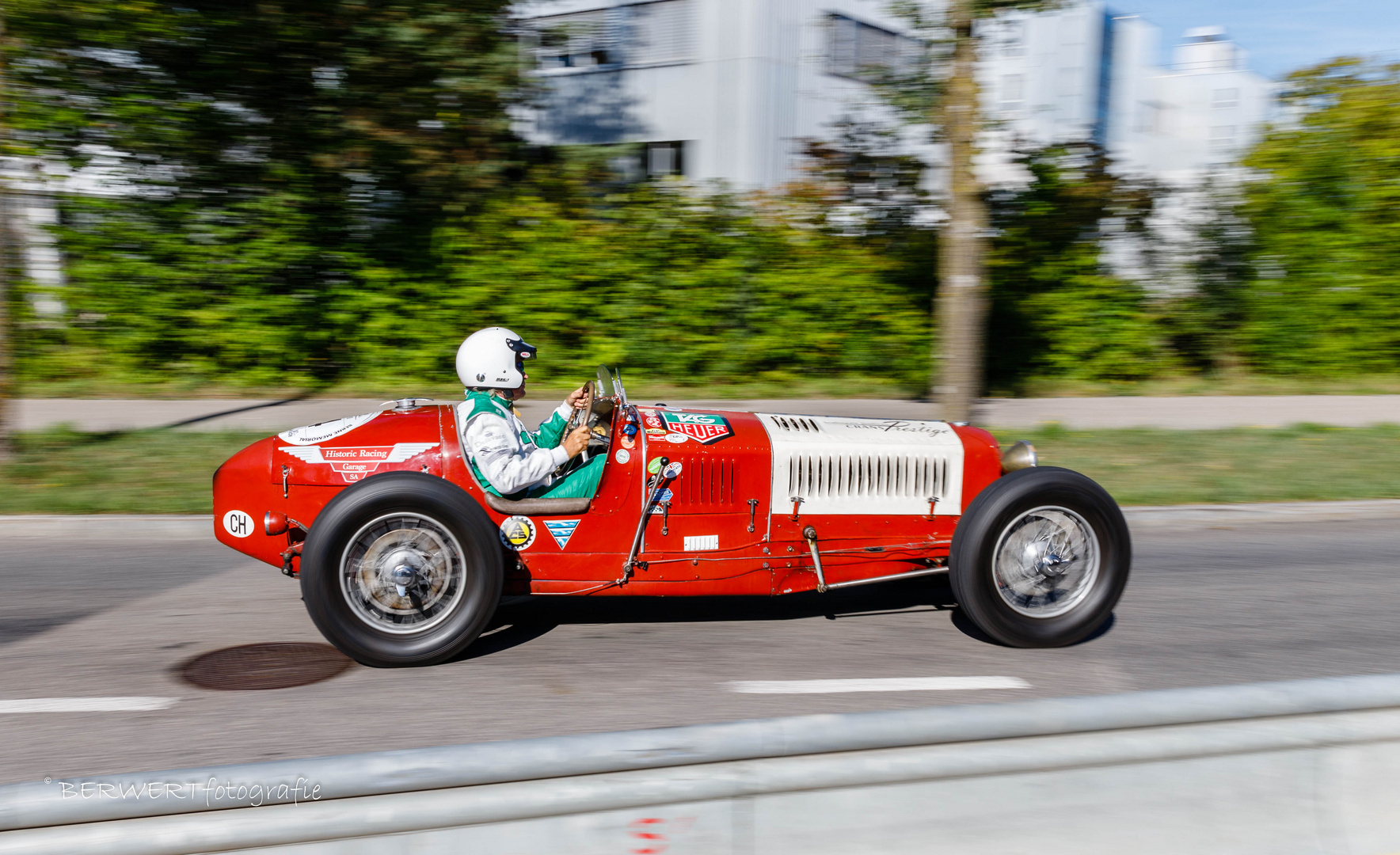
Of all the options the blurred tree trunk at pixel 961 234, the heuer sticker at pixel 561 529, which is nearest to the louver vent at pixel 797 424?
the heuer sticker at pixel 561 529

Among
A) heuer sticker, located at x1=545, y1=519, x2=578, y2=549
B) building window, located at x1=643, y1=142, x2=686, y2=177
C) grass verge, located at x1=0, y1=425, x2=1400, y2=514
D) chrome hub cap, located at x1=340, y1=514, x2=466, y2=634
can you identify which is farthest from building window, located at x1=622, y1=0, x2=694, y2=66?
chrome hub cap, located at x1=340, y1=514, x2=466, y2=634

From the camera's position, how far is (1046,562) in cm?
479

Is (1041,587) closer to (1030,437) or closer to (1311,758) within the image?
(1311,758)

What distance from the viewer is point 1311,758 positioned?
2.83 meters

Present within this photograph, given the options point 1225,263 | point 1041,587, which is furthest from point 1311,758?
point 1225,263

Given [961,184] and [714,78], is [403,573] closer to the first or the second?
[961,184]

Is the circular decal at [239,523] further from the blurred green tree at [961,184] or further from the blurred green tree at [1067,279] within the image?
the blurred green tree at [1067,279]

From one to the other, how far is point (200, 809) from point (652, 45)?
17092 millimetres

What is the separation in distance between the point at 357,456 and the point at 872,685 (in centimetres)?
247

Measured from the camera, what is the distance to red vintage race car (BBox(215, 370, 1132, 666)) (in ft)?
14.8

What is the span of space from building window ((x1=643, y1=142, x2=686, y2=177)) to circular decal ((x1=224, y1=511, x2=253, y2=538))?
14.0 metres

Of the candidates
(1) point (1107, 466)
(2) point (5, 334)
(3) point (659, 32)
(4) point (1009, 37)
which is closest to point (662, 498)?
(1) point (1107, 466)

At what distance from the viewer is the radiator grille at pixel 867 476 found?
16.2 feet

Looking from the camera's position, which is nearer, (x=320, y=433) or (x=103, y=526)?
(x=320, y=433)
